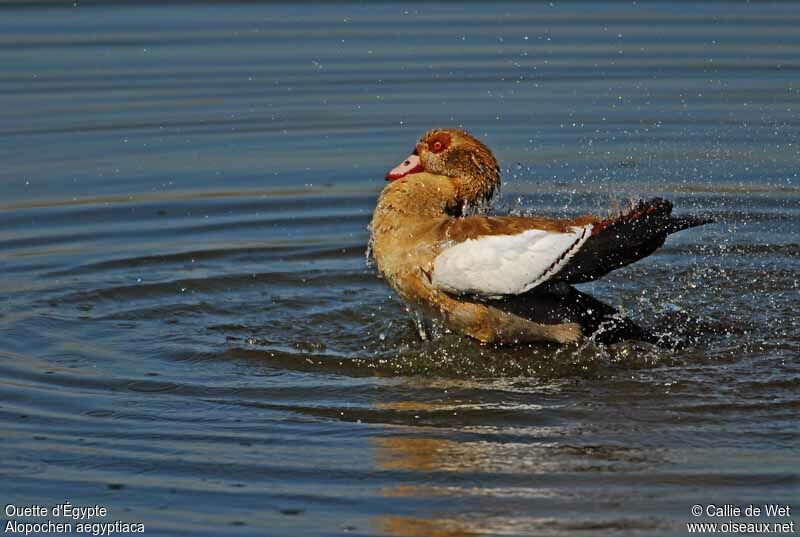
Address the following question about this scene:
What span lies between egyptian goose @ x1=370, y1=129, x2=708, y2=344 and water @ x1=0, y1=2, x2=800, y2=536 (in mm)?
→ 219

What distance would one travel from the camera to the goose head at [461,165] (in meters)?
8.60

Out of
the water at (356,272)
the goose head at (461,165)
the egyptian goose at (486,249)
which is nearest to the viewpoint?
the water at (356,272)

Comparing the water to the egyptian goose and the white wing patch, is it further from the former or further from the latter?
the white wing patch

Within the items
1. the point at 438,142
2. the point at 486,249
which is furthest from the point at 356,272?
the point at 486,249

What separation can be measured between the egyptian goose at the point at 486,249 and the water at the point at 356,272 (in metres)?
0.22

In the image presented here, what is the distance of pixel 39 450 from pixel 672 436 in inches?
107

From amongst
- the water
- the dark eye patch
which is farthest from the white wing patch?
the dark eye patch

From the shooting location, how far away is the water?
641 centimetres

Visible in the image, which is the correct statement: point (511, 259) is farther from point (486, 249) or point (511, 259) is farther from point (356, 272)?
point (356, 272)

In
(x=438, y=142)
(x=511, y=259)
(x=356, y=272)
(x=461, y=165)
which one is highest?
(x=438, y=142)

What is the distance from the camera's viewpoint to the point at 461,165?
8602mm

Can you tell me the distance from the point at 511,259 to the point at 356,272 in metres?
2.38

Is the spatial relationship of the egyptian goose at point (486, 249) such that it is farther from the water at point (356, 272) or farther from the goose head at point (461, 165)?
the water at point (356, 272)

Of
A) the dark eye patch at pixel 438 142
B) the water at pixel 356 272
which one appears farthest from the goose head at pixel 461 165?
the water at pixel 356 272
